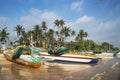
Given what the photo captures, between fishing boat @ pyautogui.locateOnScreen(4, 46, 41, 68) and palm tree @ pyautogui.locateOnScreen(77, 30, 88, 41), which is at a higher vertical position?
palm tree @ pyautogui.locateOnScreen(77, 30, 88, 41)

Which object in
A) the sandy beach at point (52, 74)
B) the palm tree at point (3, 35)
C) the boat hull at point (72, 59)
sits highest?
the palm tree at point (3, 35)

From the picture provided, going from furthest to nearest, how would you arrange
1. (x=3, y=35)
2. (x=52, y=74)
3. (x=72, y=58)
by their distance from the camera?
1. (x=3, y=35)
2. (x=72, y=58)
3. (x=52, y=74)

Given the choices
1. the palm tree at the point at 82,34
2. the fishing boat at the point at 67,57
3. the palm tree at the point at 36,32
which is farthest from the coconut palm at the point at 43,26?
the fishing boat at the point at 67,57

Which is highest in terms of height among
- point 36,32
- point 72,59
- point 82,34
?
point 36,32

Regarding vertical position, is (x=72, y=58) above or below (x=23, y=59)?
below

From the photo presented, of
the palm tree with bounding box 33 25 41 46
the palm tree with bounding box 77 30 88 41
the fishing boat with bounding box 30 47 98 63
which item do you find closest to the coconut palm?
the palm tree with bounding box 33 25 41 46

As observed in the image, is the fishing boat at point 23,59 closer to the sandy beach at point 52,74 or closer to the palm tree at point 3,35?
the sandy beach at point 52,74

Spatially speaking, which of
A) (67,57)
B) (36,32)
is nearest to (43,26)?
(36,32)

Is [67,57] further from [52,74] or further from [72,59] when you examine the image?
[52,74]

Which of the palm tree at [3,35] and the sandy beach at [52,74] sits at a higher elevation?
the palm tree at [3,35]

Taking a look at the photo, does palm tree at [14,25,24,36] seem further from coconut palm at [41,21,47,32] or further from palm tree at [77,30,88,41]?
palm tree at [77,30,88,41]

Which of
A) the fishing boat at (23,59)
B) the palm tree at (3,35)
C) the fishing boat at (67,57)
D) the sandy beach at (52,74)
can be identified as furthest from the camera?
the palm tree at (3,35)

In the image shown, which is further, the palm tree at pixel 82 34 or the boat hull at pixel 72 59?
the palm tree at pixel 82 34

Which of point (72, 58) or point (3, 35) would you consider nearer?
point (72, 58)
